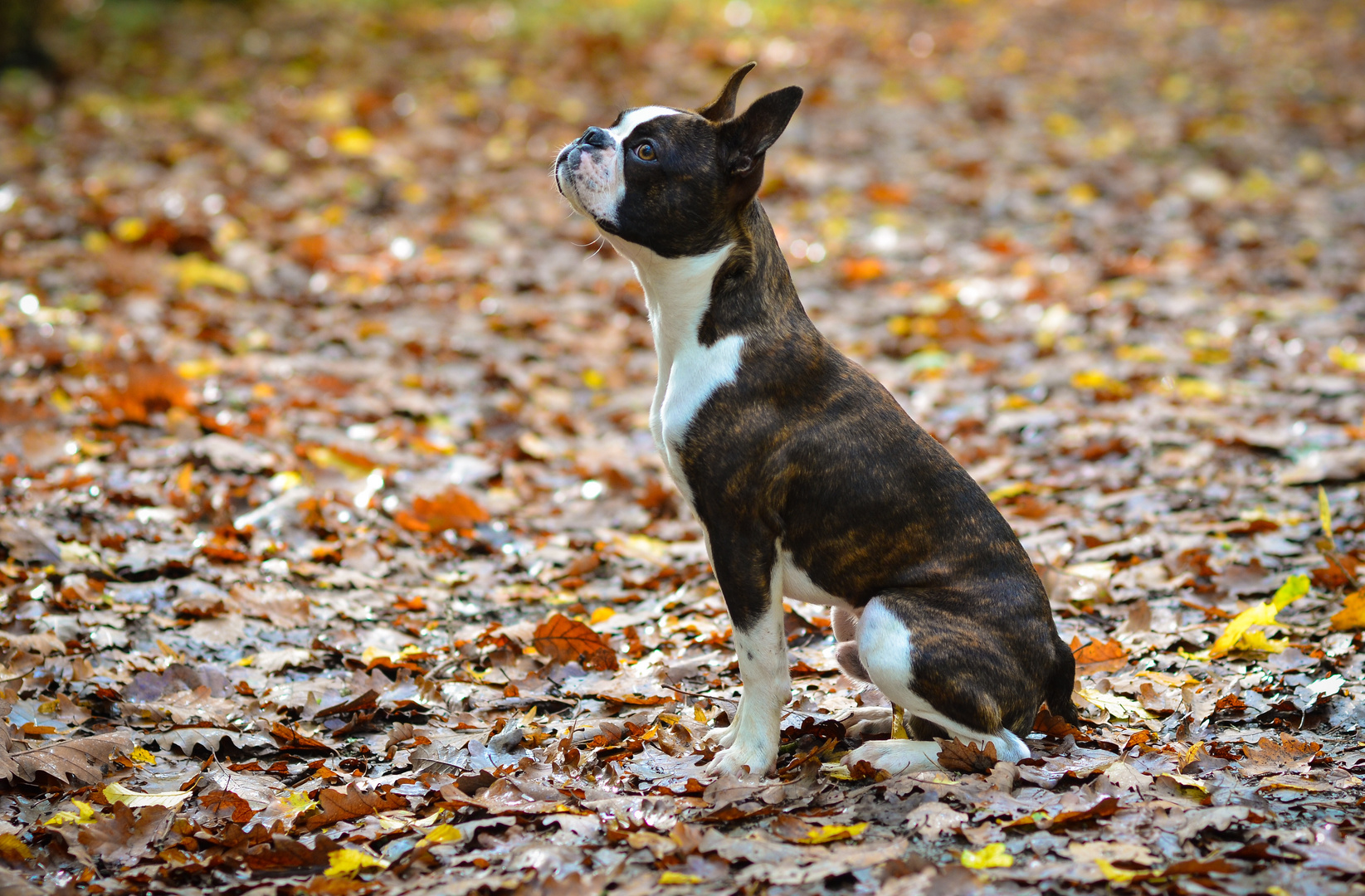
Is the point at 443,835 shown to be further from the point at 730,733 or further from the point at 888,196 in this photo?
the point at 888,196

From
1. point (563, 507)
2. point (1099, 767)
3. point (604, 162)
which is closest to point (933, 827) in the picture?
point (1099, 767)

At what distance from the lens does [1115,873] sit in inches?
115

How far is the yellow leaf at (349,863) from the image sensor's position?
3170mm

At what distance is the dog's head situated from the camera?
3707 millimetres

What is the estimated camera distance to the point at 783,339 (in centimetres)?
379

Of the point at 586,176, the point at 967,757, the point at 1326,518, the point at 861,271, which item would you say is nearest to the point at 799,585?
the point at 967,757

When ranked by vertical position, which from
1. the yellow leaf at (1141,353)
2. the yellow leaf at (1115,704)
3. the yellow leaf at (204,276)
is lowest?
the yellow leaf at (1115,704)

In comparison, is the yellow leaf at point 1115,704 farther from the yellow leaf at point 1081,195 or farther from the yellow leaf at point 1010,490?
the yellow leaf at point 1081,195

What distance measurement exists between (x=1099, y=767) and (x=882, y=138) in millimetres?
10190

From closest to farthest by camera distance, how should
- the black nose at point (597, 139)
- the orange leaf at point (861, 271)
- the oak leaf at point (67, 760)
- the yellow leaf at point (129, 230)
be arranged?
1. the oak leaf at point (67, 760)
2. the black nose at point (597, 139)
3. the yellow leaf at point (129, 230)
4. the orange leaf at point (861, 271)

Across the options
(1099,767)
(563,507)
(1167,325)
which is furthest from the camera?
(1167,325)

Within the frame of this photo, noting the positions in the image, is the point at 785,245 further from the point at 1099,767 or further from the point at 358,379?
the point at 1099,767

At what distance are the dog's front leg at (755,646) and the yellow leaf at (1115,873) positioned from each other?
110 cm

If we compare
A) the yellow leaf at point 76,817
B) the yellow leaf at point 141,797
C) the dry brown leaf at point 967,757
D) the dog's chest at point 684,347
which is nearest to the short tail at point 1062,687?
the dry brown leaf at point 967,757
